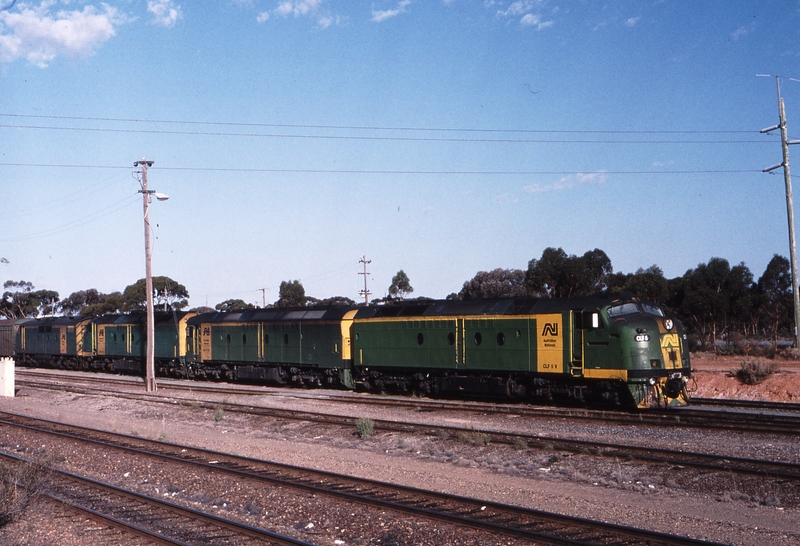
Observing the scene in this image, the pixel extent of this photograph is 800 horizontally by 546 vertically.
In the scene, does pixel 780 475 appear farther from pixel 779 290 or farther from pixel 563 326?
pixel 779 290

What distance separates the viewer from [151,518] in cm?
1010

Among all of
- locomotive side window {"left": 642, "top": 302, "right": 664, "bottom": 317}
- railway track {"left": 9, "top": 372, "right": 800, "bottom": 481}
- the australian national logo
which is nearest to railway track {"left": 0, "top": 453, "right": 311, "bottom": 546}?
railway track {"left": 9, "top": 372, "right": 800, "bottom": 481}

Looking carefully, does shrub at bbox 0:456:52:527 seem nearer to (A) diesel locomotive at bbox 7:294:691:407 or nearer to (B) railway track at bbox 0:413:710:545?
(B) railway track at bbox 0:413:710:545

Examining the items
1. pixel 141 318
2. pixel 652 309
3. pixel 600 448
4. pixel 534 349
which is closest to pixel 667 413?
pixel 652 309

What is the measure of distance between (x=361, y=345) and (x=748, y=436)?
1553cm

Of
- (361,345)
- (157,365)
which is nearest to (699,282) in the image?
(361,345)

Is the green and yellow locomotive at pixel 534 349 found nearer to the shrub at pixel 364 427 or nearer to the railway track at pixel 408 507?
the shrub at pixel 364 427

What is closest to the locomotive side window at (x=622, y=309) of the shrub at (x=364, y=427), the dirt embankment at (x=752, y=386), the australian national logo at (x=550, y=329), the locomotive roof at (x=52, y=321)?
the australian national logo at (x=550, y=329)

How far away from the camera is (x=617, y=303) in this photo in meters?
20.1

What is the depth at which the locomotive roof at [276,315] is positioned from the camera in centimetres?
2987

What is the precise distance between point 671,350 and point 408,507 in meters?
12.4

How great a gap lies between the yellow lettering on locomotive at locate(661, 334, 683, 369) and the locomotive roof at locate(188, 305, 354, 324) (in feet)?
44.6

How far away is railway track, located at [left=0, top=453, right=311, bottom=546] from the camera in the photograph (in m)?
8.93

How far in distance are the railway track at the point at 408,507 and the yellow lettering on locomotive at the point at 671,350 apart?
1125 centimetres
